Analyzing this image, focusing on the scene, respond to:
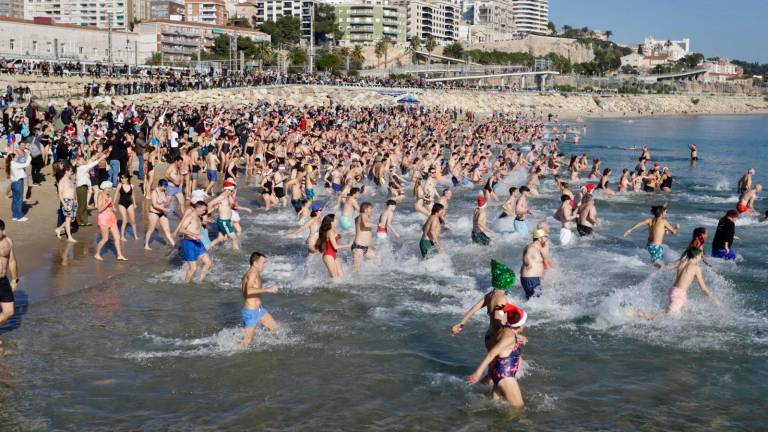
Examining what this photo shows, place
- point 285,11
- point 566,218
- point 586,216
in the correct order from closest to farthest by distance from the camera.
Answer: point 566,218, point 586,216, point 285,11

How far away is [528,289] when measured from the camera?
1053cm

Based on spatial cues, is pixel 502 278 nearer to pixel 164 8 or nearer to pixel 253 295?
pixel 253 295

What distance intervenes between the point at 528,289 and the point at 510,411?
3.64 m

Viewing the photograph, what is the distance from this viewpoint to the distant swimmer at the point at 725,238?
12750mm

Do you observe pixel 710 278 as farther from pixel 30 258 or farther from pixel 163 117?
pixel 163 117

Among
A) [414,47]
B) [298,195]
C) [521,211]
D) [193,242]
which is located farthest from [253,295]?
[414,47]

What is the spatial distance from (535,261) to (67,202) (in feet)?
26.0

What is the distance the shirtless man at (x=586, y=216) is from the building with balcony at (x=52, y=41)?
5894 centimetres

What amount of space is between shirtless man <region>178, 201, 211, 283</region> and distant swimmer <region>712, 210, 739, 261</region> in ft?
27.5

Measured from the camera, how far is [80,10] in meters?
147

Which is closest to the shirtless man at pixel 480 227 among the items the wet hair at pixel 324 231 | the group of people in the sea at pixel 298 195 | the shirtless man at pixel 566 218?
the group of people in the sea at pixel 298 195

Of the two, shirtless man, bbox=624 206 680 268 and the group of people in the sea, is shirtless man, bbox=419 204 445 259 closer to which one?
the group of people in the sea

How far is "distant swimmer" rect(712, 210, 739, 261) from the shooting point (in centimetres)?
1275

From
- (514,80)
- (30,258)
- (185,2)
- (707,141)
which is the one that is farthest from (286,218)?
(185,2)
